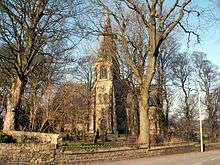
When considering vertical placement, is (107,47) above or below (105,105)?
above

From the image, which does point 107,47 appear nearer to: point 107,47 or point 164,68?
point 107,47

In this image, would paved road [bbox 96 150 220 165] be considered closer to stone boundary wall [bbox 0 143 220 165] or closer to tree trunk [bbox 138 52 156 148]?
stone boundary wall [bbox 0 143 220 165]

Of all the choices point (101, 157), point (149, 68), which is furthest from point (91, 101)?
point (101, 157)

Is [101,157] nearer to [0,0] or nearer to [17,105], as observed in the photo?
[17,105]

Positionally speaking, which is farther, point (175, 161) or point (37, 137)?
point (175, 161)

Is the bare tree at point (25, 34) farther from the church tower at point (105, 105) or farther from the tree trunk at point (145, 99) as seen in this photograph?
the church tower at point (105, 105)

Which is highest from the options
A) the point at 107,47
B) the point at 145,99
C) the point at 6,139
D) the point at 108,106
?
the point at 107,47

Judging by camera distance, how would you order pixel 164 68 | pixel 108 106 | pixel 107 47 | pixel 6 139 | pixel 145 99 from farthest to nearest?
pixel 108 106 → pixel 164 68 → pixel 107 47 → pixel 145 99 → pixel 6 139

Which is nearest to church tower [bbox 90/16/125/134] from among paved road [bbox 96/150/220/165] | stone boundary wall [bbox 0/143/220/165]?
paved road [bbox 96/150/220/165]

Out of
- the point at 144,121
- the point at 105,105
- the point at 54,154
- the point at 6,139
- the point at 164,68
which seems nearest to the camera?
the point at 54,154

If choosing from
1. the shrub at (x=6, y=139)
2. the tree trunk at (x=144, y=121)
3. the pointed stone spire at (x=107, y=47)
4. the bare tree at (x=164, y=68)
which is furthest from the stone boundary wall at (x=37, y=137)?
the bare tree at (x=164, y=68)

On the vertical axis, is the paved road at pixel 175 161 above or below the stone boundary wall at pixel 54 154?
below

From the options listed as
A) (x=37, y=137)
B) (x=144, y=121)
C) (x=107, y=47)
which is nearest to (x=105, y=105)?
(x=107, y=47)

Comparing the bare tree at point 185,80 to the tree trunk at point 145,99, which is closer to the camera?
the tree trunk at point 145,99
